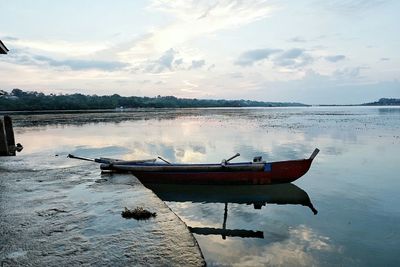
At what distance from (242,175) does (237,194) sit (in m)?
0.80

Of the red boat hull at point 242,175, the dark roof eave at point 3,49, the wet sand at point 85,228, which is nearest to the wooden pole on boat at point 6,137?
the dark roof eave at point 3,49

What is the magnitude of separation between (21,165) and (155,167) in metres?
6.37

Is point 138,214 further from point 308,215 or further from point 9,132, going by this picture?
point 9,132

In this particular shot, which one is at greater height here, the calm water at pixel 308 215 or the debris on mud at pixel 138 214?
the debris on mud at pixel 138 214

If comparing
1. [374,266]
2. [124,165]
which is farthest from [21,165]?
[374,266]

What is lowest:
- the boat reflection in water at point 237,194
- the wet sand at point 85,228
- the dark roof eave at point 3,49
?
the boat reflection in water at point 237,194

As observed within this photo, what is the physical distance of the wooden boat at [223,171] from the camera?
1352 cm

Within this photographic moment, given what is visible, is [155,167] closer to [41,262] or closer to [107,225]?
[107,225]

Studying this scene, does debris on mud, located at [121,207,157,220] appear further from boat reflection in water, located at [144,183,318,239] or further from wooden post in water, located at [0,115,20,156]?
wooden post in water, located at [0,115,20,156]

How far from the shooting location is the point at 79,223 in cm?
709

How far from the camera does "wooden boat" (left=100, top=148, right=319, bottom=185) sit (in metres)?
13.5

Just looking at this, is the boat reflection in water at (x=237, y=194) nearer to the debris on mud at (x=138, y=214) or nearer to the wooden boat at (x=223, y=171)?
the wooden boat at (x=223, y=171)

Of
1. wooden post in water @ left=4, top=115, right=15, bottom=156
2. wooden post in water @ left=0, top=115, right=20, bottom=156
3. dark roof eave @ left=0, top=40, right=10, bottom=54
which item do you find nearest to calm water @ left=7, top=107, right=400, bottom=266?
wooden post in water @ left=0, top=115, right=20, bottom=156

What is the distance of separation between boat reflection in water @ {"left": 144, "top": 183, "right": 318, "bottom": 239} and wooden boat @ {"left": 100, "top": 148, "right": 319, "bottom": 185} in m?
0.36
